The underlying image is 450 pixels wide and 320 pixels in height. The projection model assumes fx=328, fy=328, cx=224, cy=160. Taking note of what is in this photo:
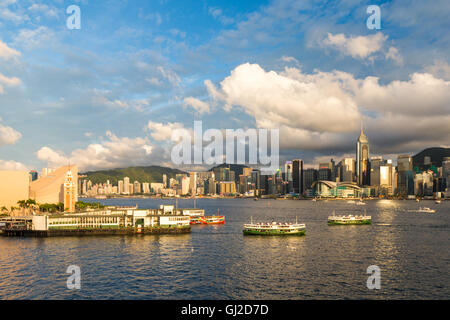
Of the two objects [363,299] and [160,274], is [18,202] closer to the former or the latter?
[160,274]

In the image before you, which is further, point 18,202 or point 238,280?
point 18,202

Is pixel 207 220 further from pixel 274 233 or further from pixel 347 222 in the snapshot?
pixel 347 222

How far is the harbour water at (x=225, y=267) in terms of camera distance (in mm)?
45500

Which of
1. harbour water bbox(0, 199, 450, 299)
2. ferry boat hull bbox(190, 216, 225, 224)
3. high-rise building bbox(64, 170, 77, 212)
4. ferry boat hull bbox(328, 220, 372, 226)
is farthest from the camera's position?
high-rise building bbox(64, 170, 77, 212)

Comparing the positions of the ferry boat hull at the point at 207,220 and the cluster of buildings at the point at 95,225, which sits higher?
the cluster of buildings at the point at 95,225

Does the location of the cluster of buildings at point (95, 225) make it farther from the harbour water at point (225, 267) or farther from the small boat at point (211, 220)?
the small boat at point (211, 220)

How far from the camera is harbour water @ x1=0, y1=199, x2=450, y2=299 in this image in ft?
149

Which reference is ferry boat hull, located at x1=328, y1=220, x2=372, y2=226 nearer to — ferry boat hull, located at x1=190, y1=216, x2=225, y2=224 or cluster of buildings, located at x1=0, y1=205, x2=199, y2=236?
ferry boat hull, located at x1=190, y1=216, x2=225, y2=224

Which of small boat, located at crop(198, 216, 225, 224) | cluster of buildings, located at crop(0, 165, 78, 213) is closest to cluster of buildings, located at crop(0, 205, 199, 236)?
small boat, located at crop(198, 216, 225, 224)

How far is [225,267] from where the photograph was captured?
194 ft

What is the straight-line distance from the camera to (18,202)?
484ft

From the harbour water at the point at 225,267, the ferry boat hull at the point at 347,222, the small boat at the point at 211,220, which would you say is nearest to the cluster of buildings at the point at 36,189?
the harbour water at the point at 225,267
